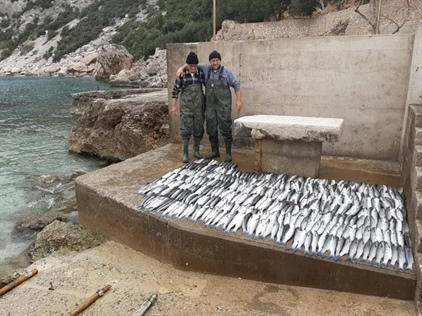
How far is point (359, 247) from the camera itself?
408 centimetres

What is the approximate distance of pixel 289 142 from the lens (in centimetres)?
618

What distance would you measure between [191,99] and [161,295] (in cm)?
390

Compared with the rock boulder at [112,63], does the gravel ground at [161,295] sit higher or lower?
lower

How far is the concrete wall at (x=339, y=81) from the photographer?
22.4 ft

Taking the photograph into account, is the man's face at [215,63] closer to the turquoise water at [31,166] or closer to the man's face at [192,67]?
the man's face at [192,67]

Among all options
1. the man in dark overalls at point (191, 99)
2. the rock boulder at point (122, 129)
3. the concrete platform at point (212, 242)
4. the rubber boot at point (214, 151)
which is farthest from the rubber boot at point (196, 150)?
the rock boulder at point (122, 129)

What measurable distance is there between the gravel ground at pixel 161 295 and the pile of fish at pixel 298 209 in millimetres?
466

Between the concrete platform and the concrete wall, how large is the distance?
0.65 m

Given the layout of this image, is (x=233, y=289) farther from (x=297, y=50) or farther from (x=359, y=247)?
(x=297, y=50)

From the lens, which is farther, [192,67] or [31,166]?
[31,166]

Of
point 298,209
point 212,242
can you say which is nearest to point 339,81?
point 298,209

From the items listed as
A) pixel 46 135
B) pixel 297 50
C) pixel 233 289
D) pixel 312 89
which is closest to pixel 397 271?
pixel 233 289

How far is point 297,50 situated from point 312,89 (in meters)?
0.84

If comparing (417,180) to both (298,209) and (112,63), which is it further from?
(112,63)
